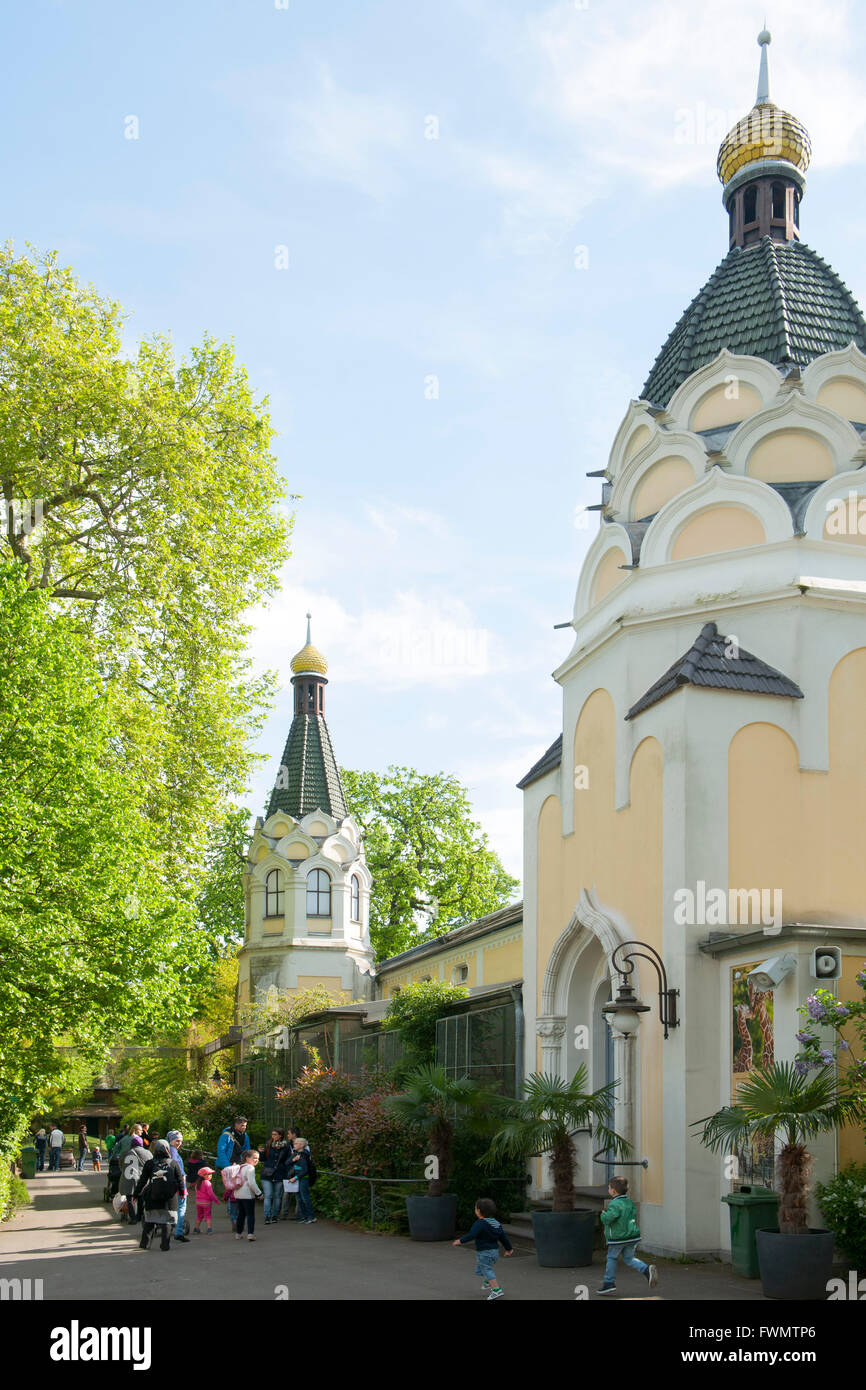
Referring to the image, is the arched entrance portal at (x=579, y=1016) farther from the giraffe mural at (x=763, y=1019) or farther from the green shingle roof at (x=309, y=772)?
the green shingle roof at (x=309, y=772)

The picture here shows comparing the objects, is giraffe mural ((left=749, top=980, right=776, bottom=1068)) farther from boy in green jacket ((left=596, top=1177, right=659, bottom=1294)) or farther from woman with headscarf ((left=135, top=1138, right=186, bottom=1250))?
woman with headscarf ((left=135, top=1138, right=186, bottom=1250))

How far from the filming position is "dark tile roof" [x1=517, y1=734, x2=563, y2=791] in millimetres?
19995

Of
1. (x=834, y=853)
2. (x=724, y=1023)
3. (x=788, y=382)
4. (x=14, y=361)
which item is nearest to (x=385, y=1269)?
(x=724, y=1023)

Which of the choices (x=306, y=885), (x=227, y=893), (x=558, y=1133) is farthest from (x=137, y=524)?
(x=227, y=893)

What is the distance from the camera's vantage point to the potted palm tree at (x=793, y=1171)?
37.4 ft

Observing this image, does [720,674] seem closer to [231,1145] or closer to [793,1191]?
[793,1191]

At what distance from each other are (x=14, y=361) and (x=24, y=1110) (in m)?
13.2

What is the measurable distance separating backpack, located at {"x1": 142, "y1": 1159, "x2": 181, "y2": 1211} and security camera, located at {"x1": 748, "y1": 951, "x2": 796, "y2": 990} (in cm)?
805

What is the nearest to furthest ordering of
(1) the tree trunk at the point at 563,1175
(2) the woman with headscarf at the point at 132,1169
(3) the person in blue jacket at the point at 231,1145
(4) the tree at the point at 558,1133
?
(1) the tree trunk at the point at 563,1175 < (4) the tree at the point at 558,1133 < (2) the woman with headscarf at the point at 132,1169 < (3) the person in blue jacket at the point at 231,1145

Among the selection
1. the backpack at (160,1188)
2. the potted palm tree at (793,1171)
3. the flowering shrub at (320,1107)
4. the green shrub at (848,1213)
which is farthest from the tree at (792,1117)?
the flowering shrub at (320,1107)

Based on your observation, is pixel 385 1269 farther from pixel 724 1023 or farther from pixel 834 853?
pixel 834 853

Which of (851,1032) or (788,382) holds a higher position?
(788,382)

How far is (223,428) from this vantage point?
1038 inches

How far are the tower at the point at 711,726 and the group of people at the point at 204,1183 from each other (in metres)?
4.36
